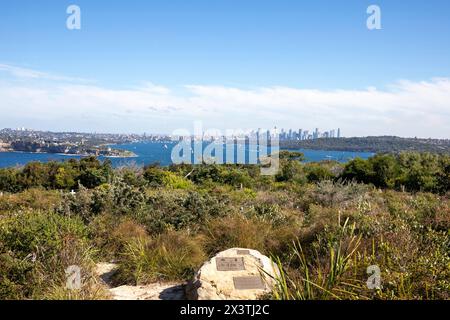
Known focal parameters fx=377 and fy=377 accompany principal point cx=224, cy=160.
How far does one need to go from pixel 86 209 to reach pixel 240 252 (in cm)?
488

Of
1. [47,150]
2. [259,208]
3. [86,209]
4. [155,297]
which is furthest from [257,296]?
[47,150]

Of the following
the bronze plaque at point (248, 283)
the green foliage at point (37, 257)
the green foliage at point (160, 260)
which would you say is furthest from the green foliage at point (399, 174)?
the green foliage at point (37, 257)

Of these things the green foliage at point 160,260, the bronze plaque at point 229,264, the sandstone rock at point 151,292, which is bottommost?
the sandstone rock at point 151,292

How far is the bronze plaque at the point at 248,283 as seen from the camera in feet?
16.9

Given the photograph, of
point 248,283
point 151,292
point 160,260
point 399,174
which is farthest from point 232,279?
point 399,174

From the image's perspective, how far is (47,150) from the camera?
302ft

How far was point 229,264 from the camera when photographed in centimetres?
547

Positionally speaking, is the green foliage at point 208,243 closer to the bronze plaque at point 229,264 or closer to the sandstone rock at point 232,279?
the sandstone rock at point 232,279

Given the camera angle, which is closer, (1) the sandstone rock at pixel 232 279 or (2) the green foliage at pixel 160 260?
(1) the sandstone rock at pixel 232 279

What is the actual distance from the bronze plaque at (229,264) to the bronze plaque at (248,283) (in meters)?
0.19

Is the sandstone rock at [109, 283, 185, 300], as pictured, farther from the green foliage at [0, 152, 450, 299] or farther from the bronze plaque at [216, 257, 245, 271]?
the bronze plaque at [216, 257, 245, 271]

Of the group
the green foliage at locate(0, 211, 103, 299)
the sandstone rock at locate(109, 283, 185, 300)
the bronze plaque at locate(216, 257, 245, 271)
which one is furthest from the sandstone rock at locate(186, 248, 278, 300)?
the green foliage at locate(0, 211, 103, 299)

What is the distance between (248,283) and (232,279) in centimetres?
23
